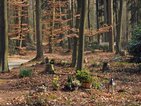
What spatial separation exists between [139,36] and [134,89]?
6062 mm

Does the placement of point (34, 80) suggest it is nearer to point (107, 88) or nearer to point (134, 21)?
point (107, 88)

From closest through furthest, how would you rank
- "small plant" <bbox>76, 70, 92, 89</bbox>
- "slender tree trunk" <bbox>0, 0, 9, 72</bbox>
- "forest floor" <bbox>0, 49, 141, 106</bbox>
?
"forest floor" <bbox>0, 49, 141, 106</bbox> → "small plant" <bbox>76, 70, 92, 89</bbox> → "slender tree trunk" <bbox>0, 0, 9, 72</bbox>

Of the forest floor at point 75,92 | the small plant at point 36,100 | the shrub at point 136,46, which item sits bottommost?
the forest floor at point 75,92

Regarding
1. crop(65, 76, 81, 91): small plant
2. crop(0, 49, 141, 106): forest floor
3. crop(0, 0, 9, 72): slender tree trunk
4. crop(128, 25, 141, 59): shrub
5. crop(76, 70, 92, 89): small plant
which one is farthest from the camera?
crop(0, 0, 9, 72): slender tree trunk

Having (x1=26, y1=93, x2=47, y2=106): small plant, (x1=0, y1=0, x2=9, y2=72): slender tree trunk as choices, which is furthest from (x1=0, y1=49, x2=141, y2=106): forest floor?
(x1=0, y1=0, x2=9, y2=72): slender tree trunk

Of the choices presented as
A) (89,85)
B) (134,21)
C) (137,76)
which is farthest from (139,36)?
(134,21)

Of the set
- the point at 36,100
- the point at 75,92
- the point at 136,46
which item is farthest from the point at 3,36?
the point at 36,100

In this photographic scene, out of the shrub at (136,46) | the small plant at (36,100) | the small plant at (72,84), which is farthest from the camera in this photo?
the shrub at (136,46)

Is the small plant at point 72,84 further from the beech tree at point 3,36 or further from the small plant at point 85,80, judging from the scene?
the beech tree at point 3,36

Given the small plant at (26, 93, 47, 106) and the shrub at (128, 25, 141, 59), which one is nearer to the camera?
the small plant at (26, 93, 47, 106)

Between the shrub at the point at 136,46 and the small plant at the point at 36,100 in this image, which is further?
the shrub at the point at 136,46

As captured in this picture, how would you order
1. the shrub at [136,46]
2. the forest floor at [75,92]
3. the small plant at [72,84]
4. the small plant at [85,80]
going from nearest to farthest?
the forest floor at [75,92], the small plant at [72,84], the small plant at [85,80], the shrub at [136,46]

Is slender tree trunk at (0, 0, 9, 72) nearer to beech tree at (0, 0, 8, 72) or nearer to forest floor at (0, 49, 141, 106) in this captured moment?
beech tree at (0, 0, 8, 72)

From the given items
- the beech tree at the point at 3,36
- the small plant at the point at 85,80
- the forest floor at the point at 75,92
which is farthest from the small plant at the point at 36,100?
the beech tree at the point at 3,36
